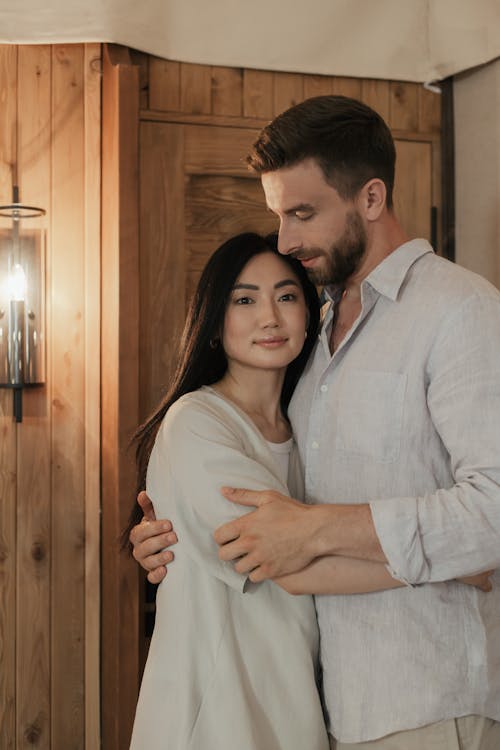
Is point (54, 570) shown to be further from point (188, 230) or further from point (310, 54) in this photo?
point (310, 54)

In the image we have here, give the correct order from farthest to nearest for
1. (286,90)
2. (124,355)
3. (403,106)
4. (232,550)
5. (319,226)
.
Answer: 1. (403,106)
2. (286,90)
3. (124,355)
4. (319,226)
5. (232,550)

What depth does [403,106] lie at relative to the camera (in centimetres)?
301

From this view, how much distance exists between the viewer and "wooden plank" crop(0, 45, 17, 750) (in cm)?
272

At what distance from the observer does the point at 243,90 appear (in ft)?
9.34

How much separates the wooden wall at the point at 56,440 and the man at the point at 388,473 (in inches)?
42.2

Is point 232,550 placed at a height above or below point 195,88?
below

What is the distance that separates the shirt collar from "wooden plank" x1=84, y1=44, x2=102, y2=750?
1.24 m

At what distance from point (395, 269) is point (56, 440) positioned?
1398 millimetres

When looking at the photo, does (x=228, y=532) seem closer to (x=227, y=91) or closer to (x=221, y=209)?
(x=221, y=209)

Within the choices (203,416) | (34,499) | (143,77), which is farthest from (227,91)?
(203,416)

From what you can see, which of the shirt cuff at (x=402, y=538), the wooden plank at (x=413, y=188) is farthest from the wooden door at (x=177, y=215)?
the shirt cuff at (x=402, y=538)

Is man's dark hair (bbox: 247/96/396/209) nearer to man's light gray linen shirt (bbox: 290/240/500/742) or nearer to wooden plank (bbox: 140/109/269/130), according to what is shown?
man's light gray linen shirt (bbox: 290/240/500/742)

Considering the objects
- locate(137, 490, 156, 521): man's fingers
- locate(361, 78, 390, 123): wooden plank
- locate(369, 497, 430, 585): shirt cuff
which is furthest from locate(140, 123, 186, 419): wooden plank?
locate(369, 497, 430, 585): shirt cuff

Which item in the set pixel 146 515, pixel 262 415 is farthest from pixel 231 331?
pixel 146 515
